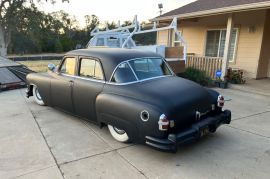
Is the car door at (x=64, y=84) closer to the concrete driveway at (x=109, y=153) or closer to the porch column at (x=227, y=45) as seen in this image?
the concrete driveway at (x=109, y=153)

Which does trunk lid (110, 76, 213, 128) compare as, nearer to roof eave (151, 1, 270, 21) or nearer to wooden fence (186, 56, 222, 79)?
roof eave (151, 1, 270, 21)

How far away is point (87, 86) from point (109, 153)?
1322mm

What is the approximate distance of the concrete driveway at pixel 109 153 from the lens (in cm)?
307

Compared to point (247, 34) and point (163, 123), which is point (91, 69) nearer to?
point (163, 123)

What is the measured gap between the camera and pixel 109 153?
3586mm

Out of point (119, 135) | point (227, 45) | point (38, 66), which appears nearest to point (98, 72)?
point (119, 135)

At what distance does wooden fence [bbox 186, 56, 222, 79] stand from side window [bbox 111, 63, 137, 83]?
6390 millimetres

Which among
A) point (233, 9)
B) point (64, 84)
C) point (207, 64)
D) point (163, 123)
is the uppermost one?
point (233, 9)

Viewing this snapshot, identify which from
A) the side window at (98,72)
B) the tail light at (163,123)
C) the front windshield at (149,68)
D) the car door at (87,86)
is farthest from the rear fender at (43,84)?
the tail light at (163,123)

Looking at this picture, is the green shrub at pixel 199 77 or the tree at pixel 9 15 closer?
the green shrub at pixel 199 77

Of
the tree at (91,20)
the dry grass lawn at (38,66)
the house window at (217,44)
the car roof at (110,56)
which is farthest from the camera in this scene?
the tree at (91,20)

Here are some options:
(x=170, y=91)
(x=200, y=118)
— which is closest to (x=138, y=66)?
(x=170, y=91)

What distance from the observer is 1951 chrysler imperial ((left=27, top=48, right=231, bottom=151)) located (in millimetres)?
3199

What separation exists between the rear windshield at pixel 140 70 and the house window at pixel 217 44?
7077 mm
